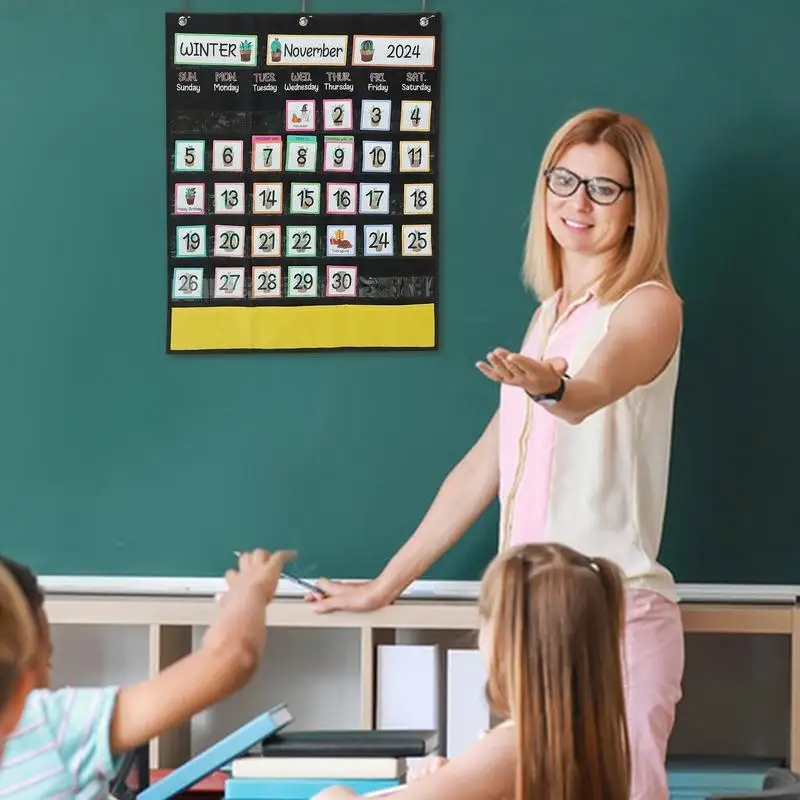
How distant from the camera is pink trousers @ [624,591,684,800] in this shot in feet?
7.10

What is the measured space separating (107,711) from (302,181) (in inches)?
63.5

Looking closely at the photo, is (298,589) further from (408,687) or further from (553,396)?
(553,396)

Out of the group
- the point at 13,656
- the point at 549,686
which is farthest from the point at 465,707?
the point at 13,656

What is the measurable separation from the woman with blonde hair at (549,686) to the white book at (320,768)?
428mm

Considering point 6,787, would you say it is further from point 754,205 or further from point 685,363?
point 754,205

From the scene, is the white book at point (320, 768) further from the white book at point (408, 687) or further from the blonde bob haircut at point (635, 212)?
the blonde bob haircut at point (635, 212)

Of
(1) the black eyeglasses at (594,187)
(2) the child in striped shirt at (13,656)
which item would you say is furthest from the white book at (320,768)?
(1) the black eyeglasses at (594,187)

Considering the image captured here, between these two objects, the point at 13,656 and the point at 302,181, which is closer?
the point at 13,656

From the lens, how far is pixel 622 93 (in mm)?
2863

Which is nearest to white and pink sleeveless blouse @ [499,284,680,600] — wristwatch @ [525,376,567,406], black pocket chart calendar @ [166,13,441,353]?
wristwatch @ [525,376,567,406]

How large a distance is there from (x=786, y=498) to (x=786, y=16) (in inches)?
37.5

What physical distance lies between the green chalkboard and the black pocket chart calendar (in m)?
0.04

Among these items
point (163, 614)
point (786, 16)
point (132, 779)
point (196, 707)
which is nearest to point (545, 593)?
point (196, 707)

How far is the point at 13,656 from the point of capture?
52.0 inches
